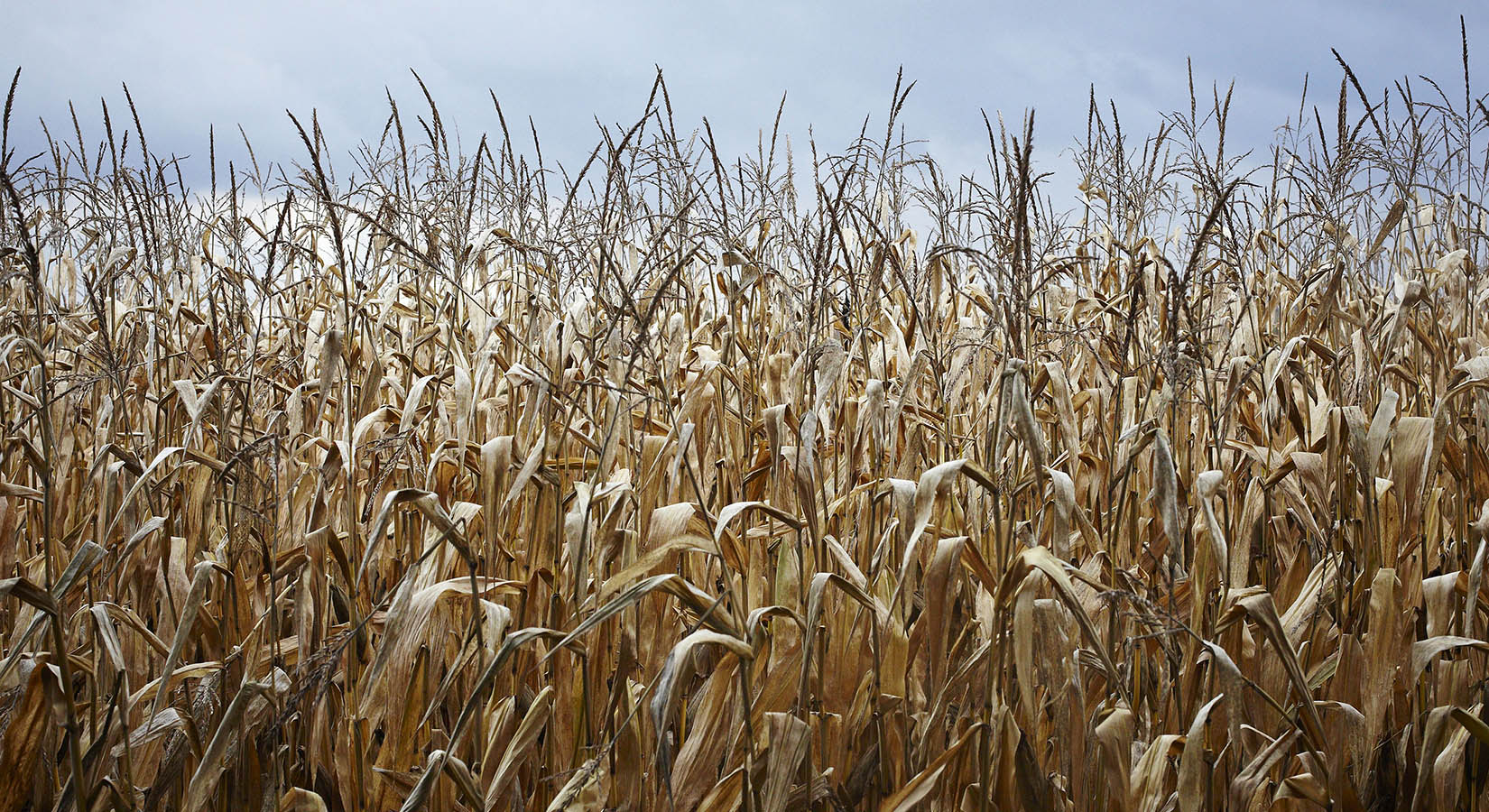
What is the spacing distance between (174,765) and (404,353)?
1.57 m

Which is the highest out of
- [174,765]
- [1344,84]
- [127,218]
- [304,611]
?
[1344,84]

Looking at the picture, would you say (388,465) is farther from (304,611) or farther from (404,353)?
(404,353)

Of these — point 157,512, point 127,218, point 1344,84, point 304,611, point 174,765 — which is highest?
point 1344,84

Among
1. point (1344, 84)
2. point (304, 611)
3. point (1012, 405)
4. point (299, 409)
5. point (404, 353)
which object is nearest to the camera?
point (1012, 405)

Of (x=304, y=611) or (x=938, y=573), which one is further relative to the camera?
(x=304, y=611)

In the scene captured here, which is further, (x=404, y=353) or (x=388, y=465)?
(x=404, y=353)

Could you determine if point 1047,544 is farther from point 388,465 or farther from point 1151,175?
point 1151,175

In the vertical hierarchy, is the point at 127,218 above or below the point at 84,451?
above

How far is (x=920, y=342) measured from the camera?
9.52 feet

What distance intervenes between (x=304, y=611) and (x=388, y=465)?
0.27 m

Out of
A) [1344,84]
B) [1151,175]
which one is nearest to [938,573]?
[1344,84]

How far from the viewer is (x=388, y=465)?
1.50 m

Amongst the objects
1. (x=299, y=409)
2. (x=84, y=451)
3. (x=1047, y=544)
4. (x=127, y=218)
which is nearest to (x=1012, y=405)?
(x=1047, y=544)

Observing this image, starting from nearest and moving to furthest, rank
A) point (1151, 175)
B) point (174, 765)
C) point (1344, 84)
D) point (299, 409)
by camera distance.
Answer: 1. point (174, 765)
2. point (299, 409)
3. point (1344, 84)
4. point (1151, 175)
